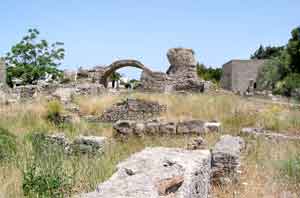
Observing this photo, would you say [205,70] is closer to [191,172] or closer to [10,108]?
[10,108]

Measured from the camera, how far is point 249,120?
11453 millimetres

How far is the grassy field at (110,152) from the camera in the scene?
4.44 m

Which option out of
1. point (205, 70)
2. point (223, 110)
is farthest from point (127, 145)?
point (205, 70)

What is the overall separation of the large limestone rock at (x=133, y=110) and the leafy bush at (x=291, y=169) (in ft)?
25.2

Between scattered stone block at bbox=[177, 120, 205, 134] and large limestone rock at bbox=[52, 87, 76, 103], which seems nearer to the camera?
scattered stone block at bbox=[177, 120, 205, 134]

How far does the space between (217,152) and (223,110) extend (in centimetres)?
683

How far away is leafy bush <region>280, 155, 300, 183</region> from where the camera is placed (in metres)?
5.80

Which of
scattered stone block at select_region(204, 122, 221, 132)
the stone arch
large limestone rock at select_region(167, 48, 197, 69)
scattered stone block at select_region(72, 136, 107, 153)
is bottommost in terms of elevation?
scattered stone block at select_region(72, 136, 107, 153)

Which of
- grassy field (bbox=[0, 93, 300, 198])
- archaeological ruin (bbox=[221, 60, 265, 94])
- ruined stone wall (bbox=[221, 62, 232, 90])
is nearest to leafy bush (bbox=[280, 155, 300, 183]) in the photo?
grassy field (bbox=[0, 93, 300, 198])

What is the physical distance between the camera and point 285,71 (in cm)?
3628

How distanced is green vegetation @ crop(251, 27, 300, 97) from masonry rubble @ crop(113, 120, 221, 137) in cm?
2319

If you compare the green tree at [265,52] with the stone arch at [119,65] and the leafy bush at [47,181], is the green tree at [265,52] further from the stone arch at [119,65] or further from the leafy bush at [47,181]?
the leafy bush at [47,181]

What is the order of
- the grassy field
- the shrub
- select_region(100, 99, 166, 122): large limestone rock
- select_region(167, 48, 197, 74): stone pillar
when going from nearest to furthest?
the shrub
the grassy field
select_region(100, 99, 166, 122): large limestone rock
select_region(167, 48, 197, 74): stone pillar

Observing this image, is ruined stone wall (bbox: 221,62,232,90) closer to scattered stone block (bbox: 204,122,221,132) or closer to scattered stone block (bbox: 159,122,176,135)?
scattered stone block (bbox: 204,122,221,132)
